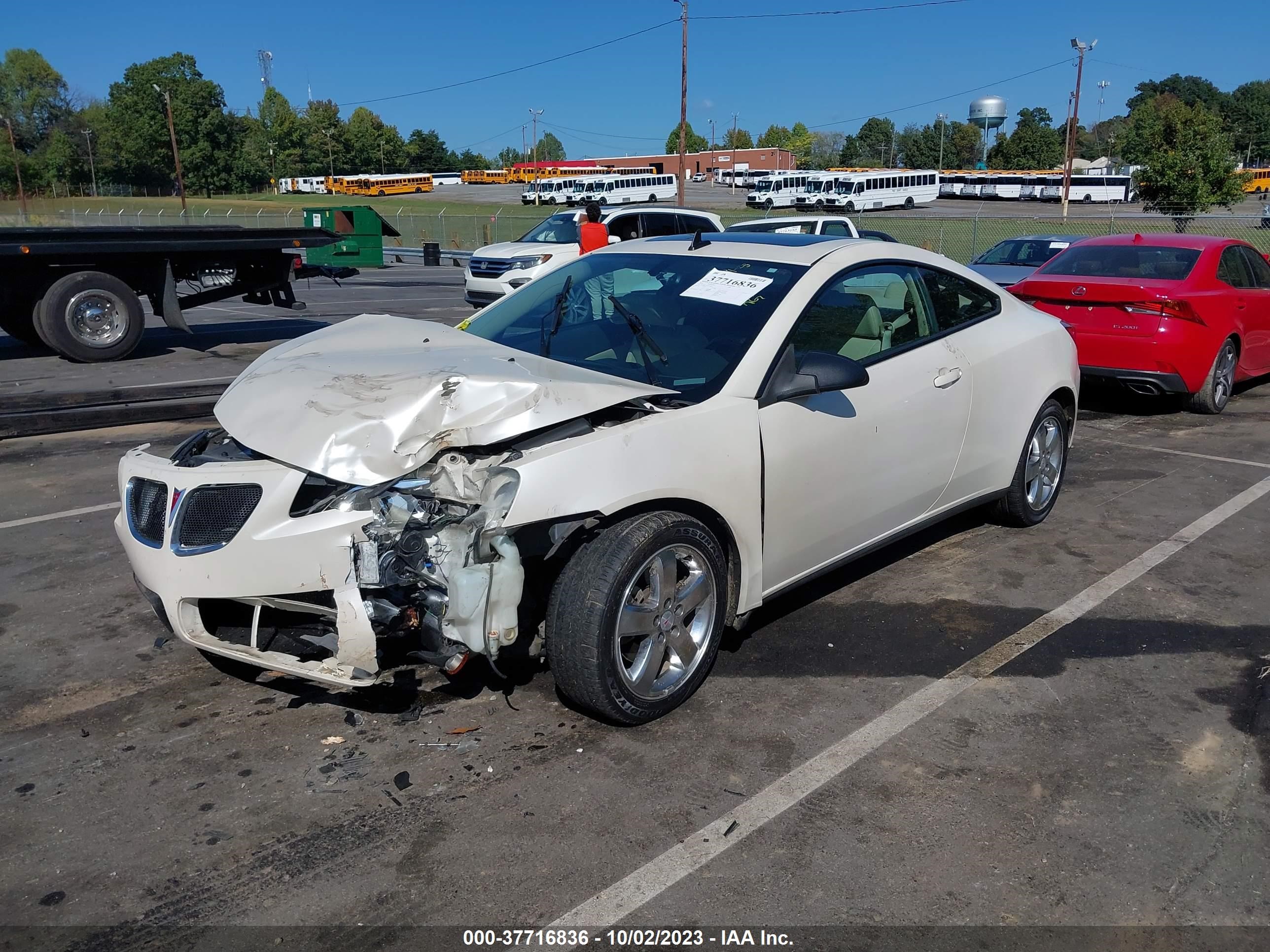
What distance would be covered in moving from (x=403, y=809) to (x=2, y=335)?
14.6 meters

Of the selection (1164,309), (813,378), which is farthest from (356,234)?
(813,378)

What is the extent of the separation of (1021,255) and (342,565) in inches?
525

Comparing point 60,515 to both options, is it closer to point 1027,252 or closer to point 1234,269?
point 1234,269

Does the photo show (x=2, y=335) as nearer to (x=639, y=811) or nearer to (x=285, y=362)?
(x=285, y=362)

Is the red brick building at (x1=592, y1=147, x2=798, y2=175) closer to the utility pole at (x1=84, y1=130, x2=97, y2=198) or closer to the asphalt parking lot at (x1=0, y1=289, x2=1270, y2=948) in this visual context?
the utility pole at (x1=84, y1=130, x2=97, y2=198)

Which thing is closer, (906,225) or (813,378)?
(813,378)

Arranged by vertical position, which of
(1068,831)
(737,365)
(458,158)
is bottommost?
(1068,831)

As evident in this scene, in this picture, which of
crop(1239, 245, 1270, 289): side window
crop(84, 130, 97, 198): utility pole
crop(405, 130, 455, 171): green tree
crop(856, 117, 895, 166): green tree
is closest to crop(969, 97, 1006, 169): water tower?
crop(856, 117, 895, 166): green tree

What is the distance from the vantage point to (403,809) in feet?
10.3

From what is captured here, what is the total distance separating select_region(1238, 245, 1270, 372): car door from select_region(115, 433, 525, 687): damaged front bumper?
28.8ft

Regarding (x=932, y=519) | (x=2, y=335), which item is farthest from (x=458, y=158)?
(x=932, y=519)

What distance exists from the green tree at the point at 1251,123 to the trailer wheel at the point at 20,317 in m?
133

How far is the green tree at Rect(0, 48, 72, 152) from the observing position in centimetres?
10581

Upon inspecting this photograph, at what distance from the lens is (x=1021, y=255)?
14.4 meters
